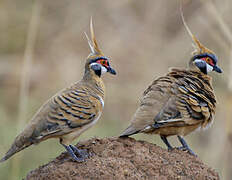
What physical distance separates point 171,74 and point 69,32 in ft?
20.3

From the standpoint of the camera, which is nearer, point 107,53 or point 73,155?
point 73,155

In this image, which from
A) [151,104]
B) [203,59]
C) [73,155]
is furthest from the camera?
[203,59]

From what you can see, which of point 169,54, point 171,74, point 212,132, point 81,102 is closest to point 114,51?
point 169,54

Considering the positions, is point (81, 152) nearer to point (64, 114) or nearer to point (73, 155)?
point (73, 155)

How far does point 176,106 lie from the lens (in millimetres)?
6641

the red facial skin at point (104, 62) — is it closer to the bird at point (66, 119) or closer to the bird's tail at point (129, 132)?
the bird at point (66, 119)

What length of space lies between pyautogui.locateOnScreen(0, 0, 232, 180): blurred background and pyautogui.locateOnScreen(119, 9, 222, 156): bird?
3093mm

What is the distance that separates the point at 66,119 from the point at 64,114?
0.20 feet

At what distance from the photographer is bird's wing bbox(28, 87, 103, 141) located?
6.02 metres

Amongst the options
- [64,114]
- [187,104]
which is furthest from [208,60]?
[64,114]

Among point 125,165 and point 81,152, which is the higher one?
point 81,152

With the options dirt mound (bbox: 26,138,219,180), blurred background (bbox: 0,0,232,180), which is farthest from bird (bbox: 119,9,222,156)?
blurred background (bbox: 0,0,232,180)

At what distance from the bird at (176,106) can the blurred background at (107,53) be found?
10.1 ft

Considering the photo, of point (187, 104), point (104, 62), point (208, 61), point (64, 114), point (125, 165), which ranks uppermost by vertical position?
point (104, 62)
